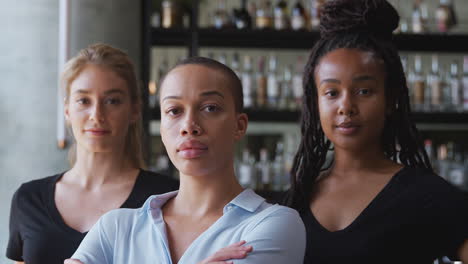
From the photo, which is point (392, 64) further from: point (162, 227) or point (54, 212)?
point (54, 212)

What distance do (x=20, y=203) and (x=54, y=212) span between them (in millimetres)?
142

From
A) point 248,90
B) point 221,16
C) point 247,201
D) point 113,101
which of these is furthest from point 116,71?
point 221,16

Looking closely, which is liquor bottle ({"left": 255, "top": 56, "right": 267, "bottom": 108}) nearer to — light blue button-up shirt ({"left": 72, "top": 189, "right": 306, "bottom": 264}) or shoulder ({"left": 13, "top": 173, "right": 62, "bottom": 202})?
shoulder ({"left": 13, "top": 173, "right": 62, "bottom": 202})

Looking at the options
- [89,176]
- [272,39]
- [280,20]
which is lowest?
[89,176]

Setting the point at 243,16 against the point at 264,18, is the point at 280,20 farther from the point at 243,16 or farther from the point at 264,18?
the point at 243,16

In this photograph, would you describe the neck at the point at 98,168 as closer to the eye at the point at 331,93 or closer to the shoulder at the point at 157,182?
the shoulder at the point at 157,182

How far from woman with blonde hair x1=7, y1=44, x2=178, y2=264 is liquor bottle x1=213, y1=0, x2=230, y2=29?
1.81 m

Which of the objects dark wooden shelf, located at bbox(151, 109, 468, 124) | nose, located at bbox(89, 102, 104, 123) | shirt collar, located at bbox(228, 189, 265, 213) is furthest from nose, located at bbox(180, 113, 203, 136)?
dark wooden shelf, located at bbox(151, 109, 468, 124)

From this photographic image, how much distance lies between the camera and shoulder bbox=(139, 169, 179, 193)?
161cm

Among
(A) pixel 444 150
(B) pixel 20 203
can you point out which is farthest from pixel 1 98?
(A) pixel 444 150

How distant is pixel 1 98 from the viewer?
98.9 inches

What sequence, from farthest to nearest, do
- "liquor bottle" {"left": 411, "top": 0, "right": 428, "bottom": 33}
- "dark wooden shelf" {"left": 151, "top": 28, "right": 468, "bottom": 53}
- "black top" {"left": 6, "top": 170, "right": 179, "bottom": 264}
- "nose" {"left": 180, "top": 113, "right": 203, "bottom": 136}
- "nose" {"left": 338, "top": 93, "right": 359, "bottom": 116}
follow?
"liquor bottle" {"left": 411, "top": 0, "right": 428, "bottom": 33}, "dark wooden shelf" {"left": 151, "top": 28, "right": 468, "bottom": 53}, "black top" {"left": 6, "top": 170, "right": 179, "bottom": 264}, "nose" {"left": 338, "top": 93, "right": 359, "bottom": 116}, "nose" {"left": 180, "top": 113, "right": 203, "bottom": 136}

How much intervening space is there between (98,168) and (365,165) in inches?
28.2

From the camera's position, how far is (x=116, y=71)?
5.34ft
